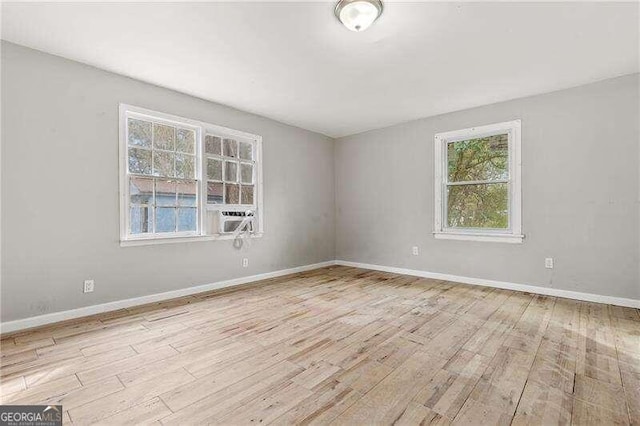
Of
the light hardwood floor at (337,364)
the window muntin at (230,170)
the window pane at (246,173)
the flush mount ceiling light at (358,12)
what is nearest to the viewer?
the light hardwood floor at (337,364)

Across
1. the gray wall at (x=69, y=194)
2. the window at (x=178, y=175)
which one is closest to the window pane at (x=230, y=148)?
the window at (x=178, y=175)

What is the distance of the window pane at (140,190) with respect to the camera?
3.27m

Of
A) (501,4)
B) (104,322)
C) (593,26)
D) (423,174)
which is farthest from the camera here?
(423,174)

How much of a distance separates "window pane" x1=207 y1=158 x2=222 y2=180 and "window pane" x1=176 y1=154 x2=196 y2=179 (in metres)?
0.20

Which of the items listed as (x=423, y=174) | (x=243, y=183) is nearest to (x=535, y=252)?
(x=423, y=174)

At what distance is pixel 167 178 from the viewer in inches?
139

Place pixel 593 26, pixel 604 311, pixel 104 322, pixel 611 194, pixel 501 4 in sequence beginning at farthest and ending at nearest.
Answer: pixel 611 194
pixel 604 311
pixel 104 322
pixel 593 26
pixel 501 4

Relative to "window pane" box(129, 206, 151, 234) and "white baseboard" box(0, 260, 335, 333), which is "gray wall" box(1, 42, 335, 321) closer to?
"white baseboard" box(0, 260, 335, 333)

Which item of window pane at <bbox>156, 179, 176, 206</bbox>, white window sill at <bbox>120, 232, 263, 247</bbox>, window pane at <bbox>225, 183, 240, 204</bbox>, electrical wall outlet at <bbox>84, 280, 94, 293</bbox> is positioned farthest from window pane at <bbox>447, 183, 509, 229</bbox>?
electrical wall outlet at <bbox>84, 280, 94, 293</bbox>

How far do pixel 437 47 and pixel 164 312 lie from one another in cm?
374

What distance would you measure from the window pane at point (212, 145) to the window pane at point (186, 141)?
150 mm

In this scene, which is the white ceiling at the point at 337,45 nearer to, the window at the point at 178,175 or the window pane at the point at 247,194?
the window at the point at 178,175

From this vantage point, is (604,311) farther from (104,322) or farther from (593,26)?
(104,322)

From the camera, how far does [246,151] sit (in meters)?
4.43
